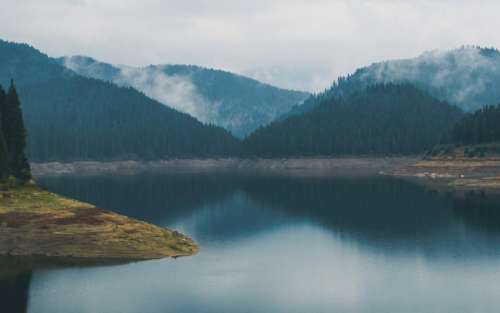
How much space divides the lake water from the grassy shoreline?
13.2ft

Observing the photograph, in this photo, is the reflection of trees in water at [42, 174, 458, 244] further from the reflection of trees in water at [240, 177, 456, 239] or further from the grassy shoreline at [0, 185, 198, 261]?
the grassy shoreline at [0, 185, 198, 261]

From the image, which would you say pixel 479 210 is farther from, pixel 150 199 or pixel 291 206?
pixel 150 199

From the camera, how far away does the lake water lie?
64125 mm

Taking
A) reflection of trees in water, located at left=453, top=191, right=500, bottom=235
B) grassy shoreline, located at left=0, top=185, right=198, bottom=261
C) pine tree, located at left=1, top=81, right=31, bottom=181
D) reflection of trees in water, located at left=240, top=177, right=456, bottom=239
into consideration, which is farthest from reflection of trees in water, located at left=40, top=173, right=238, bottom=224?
reflection of trees in water, located at left=453, top=191, right=500, bottom=235

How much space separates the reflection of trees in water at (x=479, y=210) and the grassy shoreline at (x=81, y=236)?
54.5 m

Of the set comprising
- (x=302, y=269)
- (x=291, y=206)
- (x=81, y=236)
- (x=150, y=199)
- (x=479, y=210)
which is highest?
(x=81, y=236)

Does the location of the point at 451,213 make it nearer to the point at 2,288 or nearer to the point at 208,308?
the point at 208,308

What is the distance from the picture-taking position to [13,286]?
70375 mm

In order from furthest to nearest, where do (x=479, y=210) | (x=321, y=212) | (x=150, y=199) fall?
(x=150, y=199) < (x=321, y=212) < (x=479, y=210)

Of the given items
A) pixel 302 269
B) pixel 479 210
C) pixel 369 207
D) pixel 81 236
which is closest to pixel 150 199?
pixel 369 207

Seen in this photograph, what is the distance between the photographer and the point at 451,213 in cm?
13375

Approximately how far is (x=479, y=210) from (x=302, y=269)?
68.7 metres

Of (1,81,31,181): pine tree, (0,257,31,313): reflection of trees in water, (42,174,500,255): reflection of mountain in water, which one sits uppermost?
(1,81,31,181): pine tree

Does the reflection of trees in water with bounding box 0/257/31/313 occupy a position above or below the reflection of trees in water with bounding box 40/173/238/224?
below
